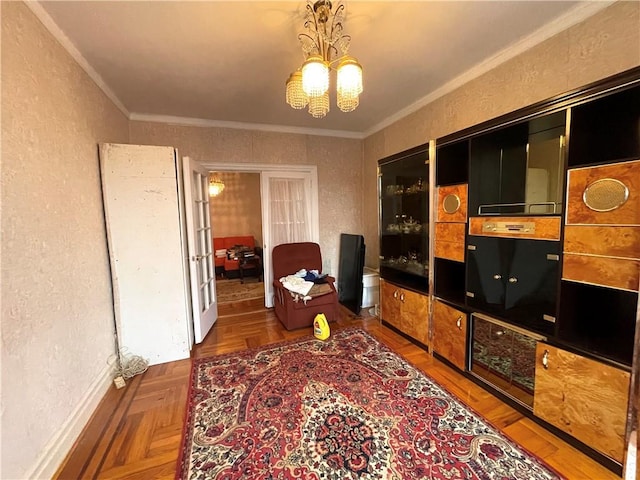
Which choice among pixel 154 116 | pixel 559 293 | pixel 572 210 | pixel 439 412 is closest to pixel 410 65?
pixel 572 210

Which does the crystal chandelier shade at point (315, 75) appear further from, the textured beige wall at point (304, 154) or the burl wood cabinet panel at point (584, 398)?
the textured beige wall at point (304, 154)

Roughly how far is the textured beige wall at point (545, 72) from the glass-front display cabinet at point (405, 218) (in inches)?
18.4

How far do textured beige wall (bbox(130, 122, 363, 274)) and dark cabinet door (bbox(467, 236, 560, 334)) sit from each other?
7.55 feet

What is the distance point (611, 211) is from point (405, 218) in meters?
1.70

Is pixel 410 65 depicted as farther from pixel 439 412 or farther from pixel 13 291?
pixel 13 291

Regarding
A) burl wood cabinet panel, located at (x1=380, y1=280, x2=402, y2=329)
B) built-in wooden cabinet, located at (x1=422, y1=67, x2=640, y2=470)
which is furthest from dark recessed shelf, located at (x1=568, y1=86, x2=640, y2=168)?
burl wood cabinet panel, located at (x1=380, y1=280, x2=402, y2=329)

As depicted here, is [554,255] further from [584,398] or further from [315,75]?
[315,75]

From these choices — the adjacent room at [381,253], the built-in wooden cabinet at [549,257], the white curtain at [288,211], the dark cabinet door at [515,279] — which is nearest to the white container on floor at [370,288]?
the adjacent room at [381,253]

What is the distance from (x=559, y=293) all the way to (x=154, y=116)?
13.6 feet

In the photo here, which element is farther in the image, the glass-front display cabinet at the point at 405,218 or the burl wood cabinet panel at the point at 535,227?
the glass-front display cabinet at the point at 405,218

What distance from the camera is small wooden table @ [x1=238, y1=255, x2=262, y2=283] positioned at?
17.9 ft

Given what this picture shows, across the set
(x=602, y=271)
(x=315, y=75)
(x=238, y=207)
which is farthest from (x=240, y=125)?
(x=602, y=271)

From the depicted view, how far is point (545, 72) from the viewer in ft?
6.17

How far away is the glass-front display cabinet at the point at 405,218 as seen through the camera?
263 cm
